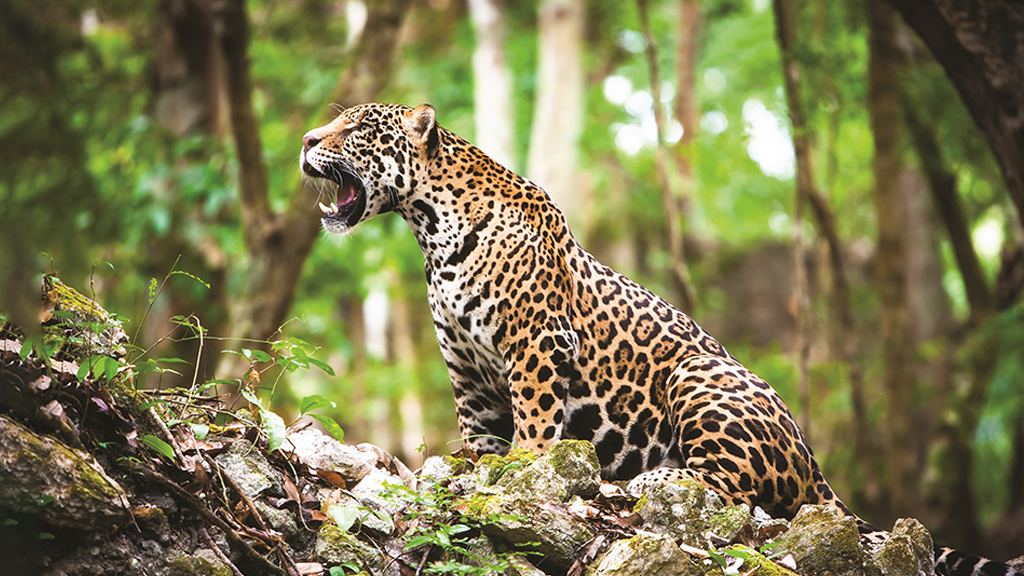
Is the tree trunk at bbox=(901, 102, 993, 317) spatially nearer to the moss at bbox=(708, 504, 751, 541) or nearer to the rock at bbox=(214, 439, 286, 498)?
the moss at bbox=(708, 504, 751, 541)

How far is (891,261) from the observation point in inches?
603

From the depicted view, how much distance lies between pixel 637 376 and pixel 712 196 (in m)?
23.4

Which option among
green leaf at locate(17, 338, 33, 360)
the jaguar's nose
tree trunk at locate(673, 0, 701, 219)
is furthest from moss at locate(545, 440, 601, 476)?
tree trunk at locate(673, 0, 701, 219)

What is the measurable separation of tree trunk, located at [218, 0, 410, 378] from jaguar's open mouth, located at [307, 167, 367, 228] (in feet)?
17.1

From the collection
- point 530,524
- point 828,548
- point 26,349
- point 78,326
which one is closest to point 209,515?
point 26,349

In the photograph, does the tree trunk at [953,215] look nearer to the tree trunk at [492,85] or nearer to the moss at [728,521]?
the tree trunk at [492,85]

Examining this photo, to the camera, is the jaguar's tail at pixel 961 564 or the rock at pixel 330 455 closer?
the jaguar's tail at pixel 961 564

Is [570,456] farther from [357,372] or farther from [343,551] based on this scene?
[357,372]

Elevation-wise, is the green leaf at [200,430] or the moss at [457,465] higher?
the green leaf at [200,430]

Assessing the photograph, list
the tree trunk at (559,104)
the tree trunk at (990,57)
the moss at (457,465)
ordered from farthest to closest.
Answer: the tree trunk at (559,104) < the tree trunk at (990,57) < the moss at (457,465)

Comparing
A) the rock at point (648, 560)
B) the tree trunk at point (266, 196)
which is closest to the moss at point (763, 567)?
the rock at point (648, 560)

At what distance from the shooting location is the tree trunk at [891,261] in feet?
48.1

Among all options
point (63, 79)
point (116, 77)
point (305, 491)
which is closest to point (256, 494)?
point (305, 491)

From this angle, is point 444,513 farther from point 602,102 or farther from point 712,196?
point 712,196
